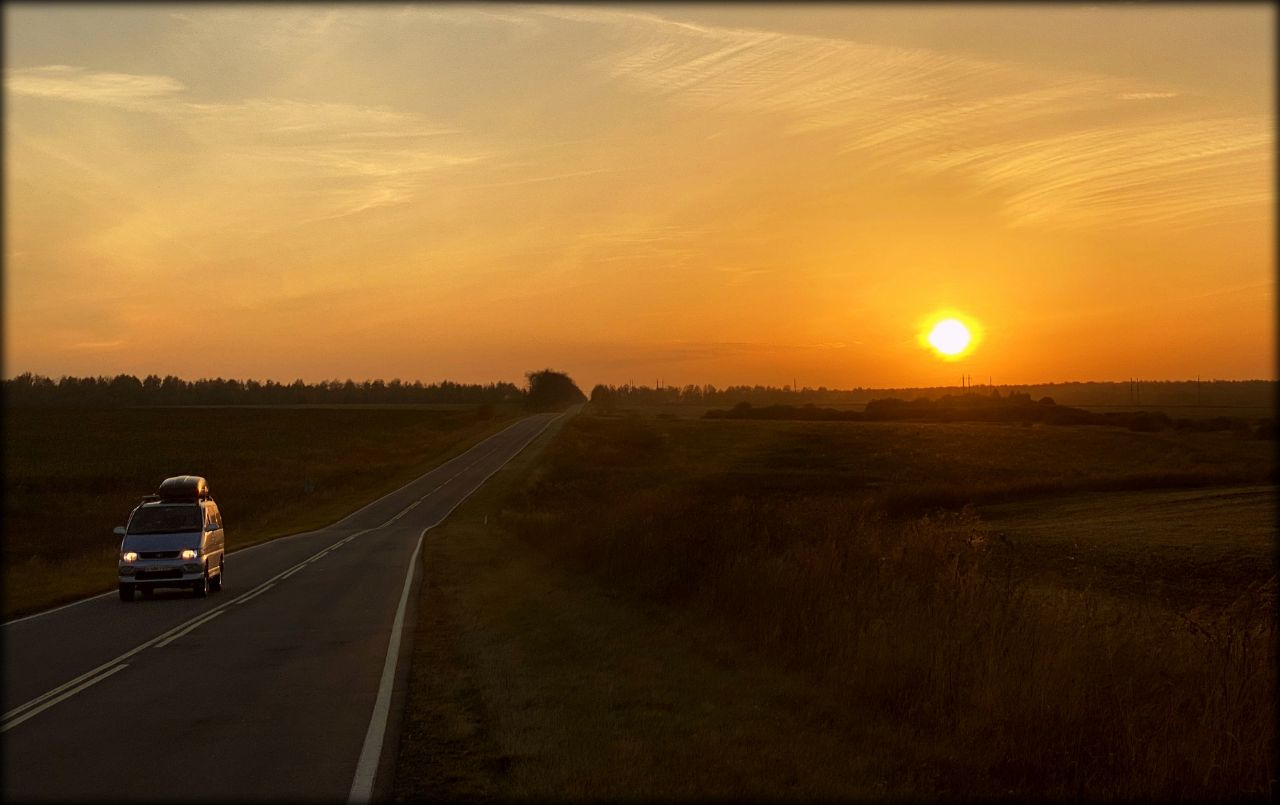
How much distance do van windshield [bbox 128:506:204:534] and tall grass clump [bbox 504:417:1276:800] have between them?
11.3m

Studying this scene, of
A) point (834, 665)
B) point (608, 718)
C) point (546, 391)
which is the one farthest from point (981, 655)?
point (546, 391)

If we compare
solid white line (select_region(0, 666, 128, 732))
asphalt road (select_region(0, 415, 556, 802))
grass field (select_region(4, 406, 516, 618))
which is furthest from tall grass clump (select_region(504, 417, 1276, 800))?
grass field (select_region(4, 406, 516, 618))

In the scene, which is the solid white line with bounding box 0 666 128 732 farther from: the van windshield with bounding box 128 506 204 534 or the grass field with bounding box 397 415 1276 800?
the van windshield with bounding box 128 506 204 534

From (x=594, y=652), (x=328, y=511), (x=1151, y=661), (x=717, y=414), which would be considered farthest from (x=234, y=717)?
(x=717, y=414)

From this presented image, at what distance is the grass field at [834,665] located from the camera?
852cm

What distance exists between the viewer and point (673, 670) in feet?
41.1

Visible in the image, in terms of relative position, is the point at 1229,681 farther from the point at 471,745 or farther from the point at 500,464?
the point at 500,464

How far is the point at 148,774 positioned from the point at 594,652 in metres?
6.59

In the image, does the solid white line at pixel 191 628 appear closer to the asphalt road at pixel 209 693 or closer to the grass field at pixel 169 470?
the asphalt road at pixel 209 693

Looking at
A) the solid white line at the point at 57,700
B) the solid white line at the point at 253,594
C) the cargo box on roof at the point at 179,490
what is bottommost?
the solid white line at the point at 253,594

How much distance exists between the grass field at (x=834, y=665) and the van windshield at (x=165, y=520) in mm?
5914

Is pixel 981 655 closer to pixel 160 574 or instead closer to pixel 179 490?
pixel 160 574

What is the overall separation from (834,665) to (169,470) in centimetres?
7297

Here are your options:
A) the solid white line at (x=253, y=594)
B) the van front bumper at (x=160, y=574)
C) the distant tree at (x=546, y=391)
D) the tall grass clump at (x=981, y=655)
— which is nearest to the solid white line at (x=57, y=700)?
the tall grass clump at (x=981, y=655)
